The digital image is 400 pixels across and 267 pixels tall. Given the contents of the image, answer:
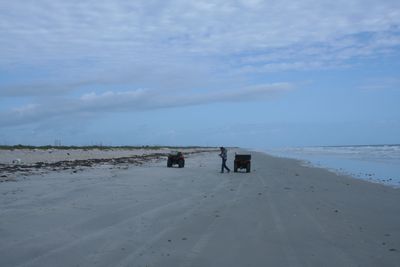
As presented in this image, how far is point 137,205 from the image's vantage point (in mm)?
12781

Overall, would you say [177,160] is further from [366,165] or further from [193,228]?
[193,228]

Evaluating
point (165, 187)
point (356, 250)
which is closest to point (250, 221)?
point (356, 250)

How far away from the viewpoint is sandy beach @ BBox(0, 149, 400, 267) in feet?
23.5

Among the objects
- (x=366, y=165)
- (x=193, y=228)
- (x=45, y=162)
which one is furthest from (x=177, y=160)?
(x=193, y=228)

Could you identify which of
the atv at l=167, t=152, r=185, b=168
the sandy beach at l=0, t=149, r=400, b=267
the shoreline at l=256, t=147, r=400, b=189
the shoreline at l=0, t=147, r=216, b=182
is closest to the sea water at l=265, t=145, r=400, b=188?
the shoreline at l=256, t=147, r=400, b=189

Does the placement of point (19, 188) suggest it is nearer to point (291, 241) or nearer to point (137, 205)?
point (137, 205)

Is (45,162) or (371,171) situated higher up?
(371,171)

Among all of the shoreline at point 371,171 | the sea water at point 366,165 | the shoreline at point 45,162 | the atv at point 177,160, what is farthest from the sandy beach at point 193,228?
the atv at point 177,160

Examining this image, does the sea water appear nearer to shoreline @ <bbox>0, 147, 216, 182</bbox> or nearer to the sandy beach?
the sandy beach

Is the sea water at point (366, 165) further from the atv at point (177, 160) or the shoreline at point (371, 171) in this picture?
the atv at point (177, 160)

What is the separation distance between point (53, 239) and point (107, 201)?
507cm

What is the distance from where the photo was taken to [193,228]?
9609 millimetres

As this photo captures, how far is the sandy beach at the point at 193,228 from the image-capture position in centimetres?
715

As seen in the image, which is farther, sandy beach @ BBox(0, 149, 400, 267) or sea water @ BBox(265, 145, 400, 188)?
sea water @ BBox(265, 145, 400, 188)
